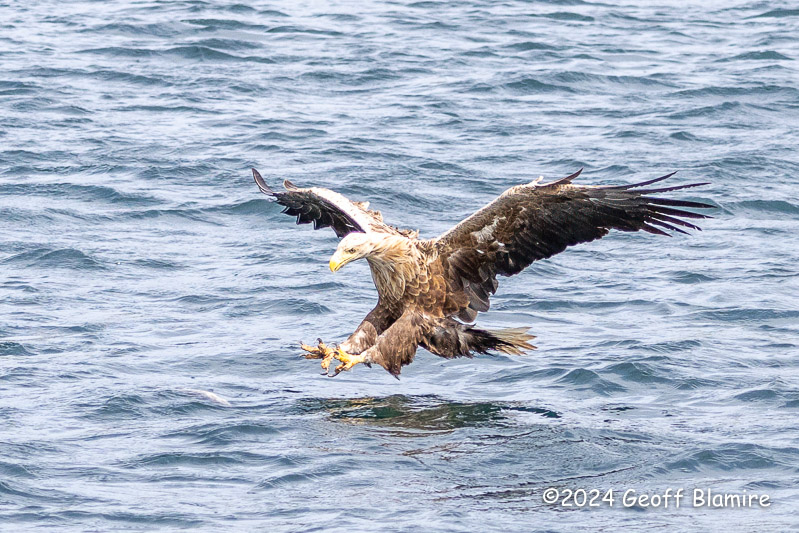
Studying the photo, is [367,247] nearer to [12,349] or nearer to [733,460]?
[733,460]

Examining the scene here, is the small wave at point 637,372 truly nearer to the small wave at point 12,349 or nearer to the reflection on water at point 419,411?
the reflection on water at point 419,411

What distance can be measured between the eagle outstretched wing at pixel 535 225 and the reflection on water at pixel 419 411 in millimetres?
635

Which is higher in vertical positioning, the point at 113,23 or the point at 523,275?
the point at 113,23

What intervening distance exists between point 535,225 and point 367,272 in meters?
3.59

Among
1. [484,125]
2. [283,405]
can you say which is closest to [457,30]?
[484,125]

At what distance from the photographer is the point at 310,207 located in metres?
9.82

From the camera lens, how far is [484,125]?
51.6 feet

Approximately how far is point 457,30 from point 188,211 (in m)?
8.00

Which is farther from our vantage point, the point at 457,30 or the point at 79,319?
the point at 457,30

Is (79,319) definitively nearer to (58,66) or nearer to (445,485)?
(445,485)

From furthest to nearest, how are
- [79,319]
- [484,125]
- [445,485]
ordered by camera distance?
[484,125] → [79,319] → [445,485]

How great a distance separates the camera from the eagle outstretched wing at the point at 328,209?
8836 millimetres

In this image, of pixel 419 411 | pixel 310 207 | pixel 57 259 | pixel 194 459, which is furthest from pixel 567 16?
pixel 194 459

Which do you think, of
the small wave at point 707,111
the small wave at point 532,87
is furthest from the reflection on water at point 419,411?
the small wave at point 532,87
